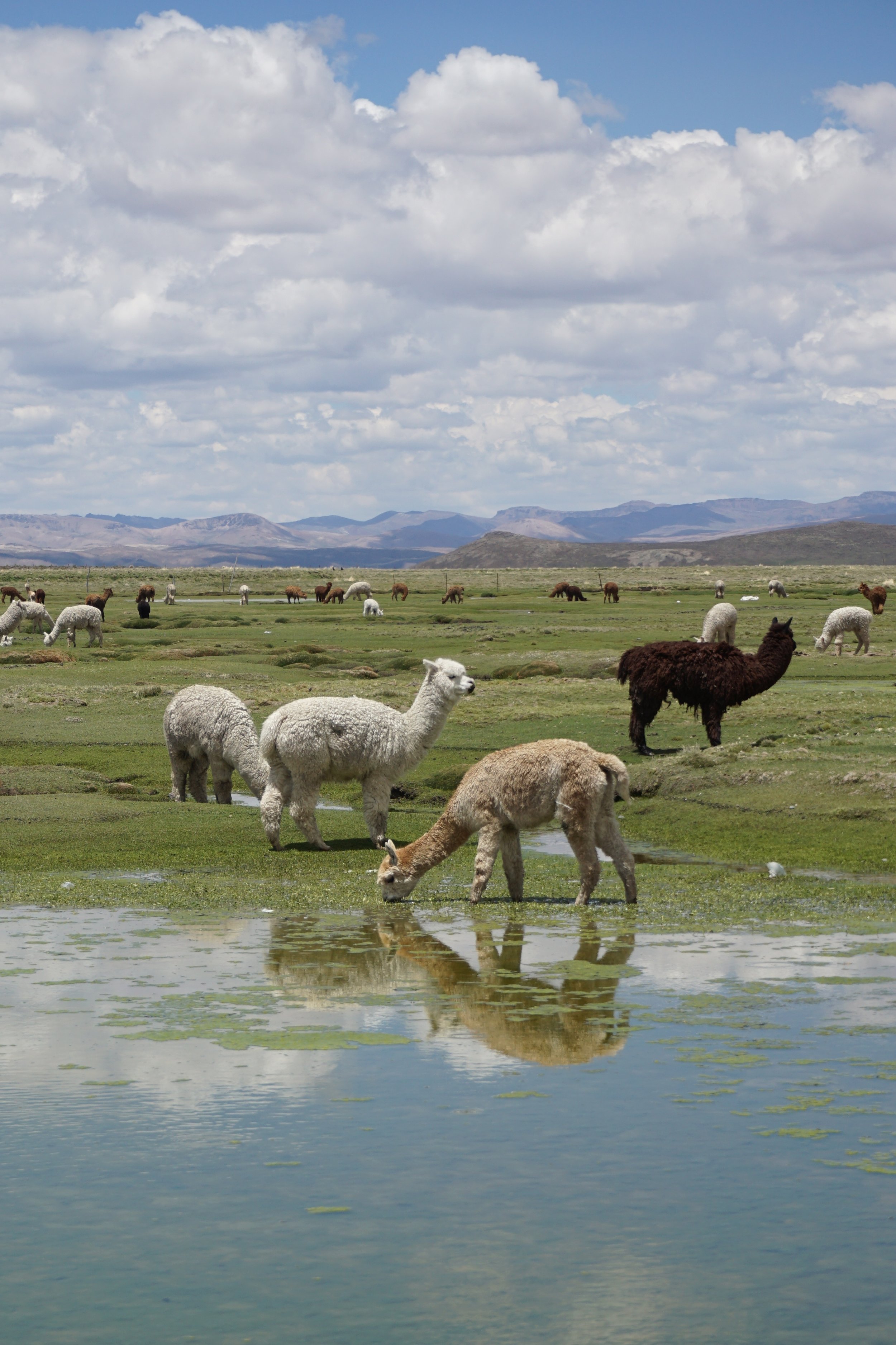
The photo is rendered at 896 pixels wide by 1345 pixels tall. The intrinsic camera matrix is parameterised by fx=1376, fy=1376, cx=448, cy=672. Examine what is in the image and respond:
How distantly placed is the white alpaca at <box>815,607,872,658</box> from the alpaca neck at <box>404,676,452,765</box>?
85.8ft

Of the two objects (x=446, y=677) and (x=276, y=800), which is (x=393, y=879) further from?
(x=276, y=800)

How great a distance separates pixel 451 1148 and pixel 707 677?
17.4 m

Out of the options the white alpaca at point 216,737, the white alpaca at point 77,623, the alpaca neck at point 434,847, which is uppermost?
the white alpaca at point 77,623

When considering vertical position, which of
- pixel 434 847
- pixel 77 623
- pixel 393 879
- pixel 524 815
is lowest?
pixel 393 879

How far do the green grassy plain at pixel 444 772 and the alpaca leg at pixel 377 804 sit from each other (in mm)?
350

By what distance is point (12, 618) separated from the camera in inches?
1943

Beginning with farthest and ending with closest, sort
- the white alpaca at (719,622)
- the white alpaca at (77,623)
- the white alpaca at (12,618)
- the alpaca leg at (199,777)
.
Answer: the white alpaca at (12,618)
the white alpaca at (77,623)
the white alpaca at (719,622)
the alpaca leg at (199,777)

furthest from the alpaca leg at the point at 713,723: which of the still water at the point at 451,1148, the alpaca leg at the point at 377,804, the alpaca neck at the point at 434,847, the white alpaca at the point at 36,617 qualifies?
the white alpaca at the point at 36,617

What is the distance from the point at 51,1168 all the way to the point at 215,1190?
0.85m

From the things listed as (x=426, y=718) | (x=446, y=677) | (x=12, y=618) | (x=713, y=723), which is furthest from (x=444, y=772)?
(x=12, y=618)

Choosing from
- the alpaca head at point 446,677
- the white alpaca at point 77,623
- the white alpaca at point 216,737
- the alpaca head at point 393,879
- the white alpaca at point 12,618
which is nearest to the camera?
the alpaca head at point 393,879

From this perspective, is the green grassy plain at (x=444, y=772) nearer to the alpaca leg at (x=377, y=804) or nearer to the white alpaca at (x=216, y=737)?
the alpaca leg at (x=377, y=804)

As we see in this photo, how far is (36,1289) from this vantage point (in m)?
5.27

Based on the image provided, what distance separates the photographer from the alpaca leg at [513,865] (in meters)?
13.7
